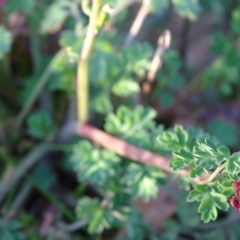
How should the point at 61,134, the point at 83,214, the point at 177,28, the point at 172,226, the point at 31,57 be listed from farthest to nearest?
the point at 177,28
the point at 31,57
the point at 61,134
the point at 172,226
the point at 83,214

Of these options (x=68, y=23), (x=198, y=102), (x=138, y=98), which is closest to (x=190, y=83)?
(x=198, y=102)

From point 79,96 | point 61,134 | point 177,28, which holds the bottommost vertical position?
point 177,28

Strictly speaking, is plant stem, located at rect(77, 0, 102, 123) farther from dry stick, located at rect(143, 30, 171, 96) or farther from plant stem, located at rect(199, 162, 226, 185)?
plant stem, located at rect(199, 162, 226, 185)

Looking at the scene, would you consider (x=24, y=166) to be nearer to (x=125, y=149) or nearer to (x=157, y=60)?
(x=125, y=149)

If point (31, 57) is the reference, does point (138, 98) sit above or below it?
below

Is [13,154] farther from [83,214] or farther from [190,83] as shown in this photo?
[190,83]

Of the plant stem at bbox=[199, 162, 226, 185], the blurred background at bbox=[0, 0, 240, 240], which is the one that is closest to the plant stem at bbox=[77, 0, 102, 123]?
the blurred background at bbox=[0, 0, 240, 240]
